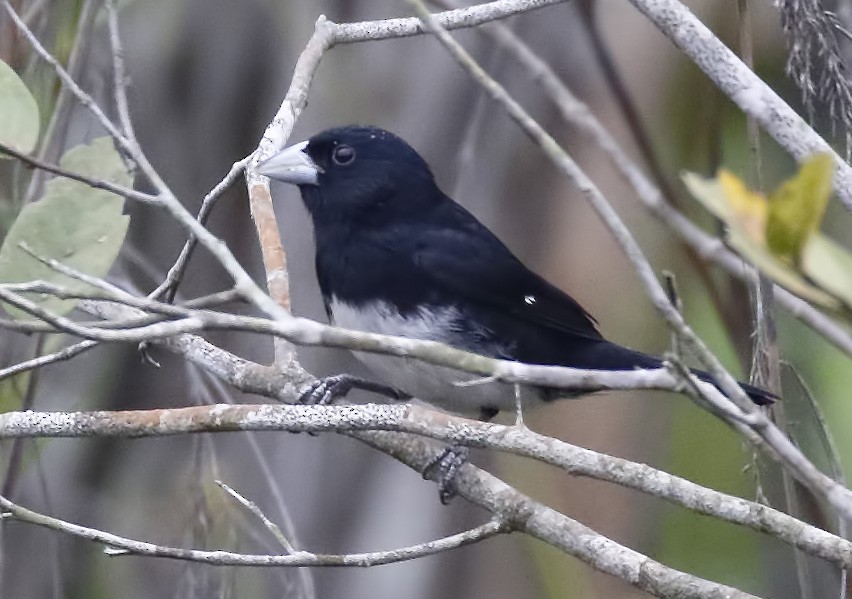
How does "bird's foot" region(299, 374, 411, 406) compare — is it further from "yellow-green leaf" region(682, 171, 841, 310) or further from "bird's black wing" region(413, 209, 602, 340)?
"yellow-green leaf" region(682, 171, 841, 310)

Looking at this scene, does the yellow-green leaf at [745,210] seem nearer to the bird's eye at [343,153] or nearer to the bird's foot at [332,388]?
the bird's foot at [332,388]

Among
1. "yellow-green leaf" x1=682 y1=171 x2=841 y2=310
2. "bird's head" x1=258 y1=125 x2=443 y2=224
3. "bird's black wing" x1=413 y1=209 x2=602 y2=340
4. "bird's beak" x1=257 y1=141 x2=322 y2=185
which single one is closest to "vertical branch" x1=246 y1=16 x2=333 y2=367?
"bird's beak" x1=257 y1=141 x2=322 y2=185

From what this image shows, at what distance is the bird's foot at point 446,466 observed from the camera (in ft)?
7.04

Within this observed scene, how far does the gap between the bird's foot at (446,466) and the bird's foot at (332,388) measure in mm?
227

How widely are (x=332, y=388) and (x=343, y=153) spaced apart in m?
0.60

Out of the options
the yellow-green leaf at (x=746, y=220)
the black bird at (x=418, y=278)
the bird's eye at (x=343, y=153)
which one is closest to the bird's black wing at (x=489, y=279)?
the black bird at (x=418, y=278)

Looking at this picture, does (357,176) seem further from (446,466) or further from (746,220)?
(746,220)

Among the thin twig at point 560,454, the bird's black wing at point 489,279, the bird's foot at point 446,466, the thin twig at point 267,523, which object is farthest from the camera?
the bird's black wing at point 489,279

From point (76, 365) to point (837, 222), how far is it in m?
2.08

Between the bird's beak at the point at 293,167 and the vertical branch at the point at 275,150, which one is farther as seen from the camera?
the bird's beak at the point at 293,167

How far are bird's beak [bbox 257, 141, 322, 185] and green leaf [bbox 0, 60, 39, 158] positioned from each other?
0.81 meters

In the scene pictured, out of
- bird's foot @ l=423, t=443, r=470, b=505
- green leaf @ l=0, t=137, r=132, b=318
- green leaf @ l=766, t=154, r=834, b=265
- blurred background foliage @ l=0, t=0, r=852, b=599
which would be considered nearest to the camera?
green leaf @ l=766, t=154, r=834, b=265

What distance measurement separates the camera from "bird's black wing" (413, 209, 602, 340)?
2467mm

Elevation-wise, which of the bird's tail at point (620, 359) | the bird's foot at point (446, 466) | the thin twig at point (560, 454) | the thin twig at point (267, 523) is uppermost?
the bird's tail at point (620, 359)
